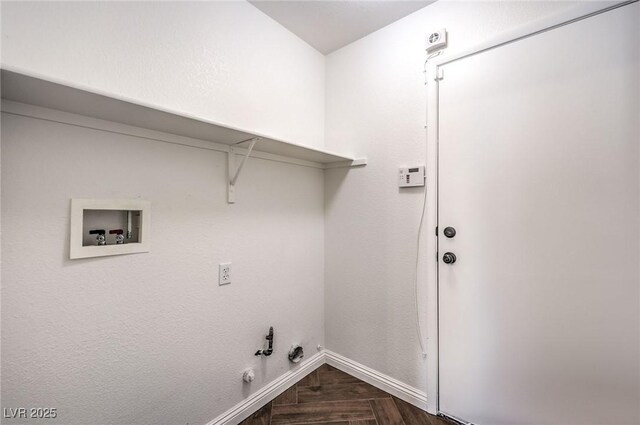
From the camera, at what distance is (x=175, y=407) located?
129cm

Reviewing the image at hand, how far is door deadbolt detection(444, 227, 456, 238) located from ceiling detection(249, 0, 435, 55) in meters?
1.36

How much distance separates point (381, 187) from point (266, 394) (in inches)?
59.8

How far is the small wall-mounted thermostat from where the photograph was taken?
5.30 feet

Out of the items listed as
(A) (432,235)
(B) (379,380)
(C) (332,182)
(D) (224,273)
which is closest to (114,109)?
(D) (224,273)

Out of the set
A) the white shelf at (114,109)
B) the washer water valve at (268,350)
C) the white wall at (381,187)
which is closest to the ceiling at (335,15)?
the white wall at (381,187)

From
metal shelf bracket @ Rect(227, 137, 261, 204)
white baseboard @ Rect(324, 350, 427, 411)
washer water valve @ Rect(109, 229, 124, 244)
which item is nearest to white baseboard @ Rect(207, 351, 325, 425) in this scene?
white baseboard @ Rect(324, 350, 427, 411)

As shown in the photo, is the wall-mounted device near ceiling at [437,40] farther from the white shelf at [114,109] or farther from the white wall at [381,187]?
the white shelf at [114,109]

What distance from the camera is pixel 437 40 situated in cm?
155

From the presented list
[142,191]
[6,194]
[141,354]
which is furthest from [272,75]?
[141,354]

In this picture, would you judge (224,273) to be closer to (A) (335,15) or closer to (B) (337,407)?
(B) (337,407)

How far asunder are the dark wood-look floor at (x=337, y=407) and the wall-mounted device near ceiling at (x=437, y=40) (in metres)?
2.18

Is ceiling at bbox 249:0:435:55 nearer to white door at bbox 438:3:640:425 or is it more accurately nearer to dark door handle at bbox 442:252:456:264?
white door at bbox 438:3:640:425

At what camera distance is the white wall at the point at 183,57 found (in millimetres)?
956

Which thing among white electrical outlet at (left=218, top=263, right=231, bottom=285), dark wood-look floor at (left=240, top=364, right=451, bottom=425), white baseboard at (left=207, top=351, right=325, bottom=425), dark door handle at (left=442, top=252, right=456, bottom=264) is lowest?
dark wood-look floor at (left=240, top=364, right=451, bottom=425)
